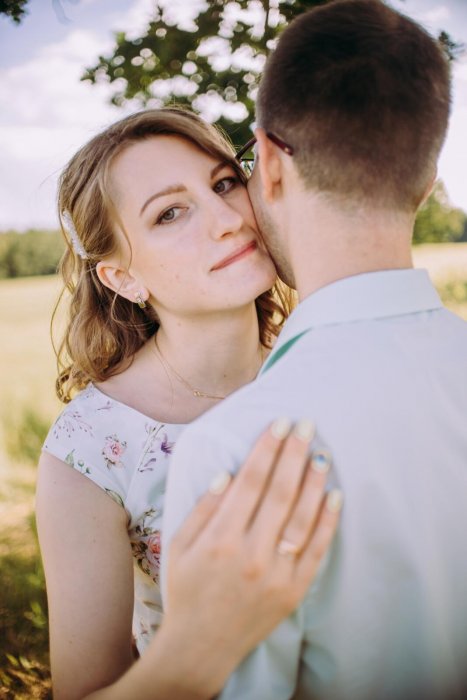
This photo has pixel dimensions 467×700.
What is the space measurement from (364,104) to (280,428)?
826mm

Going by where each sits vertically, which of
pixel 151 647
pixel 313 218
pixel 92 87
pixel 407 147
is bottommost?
pixel 151 647

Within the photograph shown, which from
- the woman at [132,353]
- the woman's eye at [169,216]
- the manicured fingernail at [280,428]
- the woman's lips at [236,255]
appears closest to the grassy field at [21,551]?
the woman at [132,353]

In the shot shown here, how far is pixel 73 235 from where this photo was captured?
280 centimetres

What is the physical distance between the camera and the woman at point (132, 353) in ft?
7.06

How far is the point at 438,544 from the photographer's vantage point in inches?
55.1

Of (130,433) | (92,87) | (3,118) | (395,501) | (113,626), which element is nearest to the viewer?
(395,501)

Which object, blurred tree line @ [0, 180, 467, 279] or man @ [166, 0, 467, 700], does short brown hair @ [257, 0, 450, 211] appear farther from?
blurred tree line @ [0, 180, 467, 279]

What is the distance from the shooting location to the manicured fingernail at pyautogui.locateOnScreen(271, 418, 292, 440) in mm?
1269

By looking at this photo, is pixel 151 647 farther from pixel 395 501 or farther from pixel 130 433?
pixel 130 433

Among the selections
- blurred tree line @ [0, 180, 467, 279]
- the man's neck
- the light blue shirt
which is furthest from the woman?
blurred tree line @ [0, 180, 467, 279]

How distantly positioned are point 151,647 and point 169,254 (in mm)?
1459

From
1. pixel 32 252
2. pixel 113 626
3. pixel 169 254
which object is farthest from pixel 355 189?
pixel 32 252

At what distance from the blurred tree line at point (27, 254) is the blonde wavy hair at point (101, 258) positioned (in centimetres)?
3257

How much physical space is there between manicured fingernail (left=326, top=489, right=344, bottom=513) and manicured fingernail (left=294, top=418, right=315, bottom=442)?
0.13m
